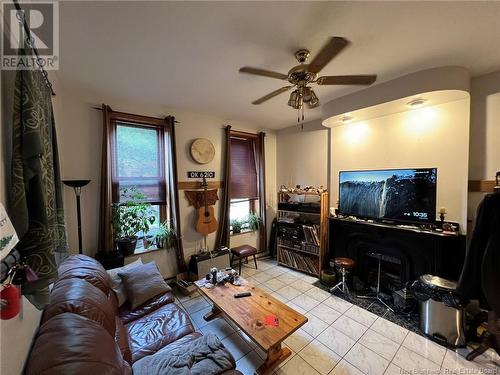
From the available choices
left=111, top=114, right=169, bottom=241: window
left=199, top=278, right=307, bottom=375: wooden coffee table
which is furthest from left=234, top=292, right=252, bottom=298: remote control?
left=111, top=114, right=169, bottom=241: window

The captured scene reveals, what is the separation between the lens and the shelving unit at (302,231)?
10.6 feet

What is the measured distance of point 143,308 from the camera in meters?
1.92

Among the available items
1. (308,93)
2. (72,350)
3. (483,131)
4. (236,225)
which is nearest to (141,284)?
(72,350)

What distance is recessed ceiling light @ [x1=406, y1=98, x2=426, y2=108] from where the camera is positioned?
2.22 metres

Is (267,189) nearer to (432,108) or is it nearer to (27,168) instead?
(432,108)

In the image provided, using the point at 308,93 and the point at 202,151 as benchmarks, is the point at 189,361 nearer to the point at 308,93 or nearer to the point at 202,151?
the point at 308,93

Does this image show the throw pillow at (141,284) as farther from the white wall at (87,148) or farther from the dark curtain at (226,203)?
the dark curtain at (226,203)

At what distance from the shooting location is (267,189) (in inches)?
169

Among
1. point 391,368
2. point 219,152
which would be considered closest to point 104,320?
point 391,368

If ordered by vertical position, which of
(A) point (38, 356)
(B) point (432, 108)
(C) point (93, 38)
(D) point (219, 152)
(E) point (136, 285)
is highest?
(C) point (93, 38)

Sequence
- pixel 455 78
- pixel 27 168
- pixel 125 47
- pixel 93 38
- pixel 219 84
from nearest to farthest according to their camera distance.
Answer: pixel 27 168
pixel 93 38
pixel 125 47
pixel 455 78
pixel 219 84

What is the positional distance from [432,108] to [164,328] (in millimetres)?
3513

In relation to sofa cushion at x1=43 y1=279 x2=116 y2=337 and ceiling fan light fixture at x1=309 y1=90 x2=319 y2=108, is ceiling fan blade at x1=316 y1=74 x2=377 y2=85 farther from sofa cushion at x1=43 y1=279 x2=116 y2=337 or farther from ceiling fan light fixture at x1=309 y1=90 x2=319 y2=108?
sofa cushion at x1=43 y1=279 x2=116 y2=337

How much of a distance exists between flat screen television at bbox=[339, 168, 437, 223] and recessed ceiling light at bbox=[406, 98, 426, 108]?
0.73 metres
